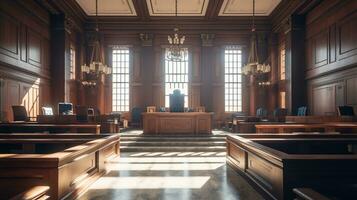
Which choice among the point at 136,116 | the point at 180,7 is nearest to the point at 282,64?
the point at 180,7

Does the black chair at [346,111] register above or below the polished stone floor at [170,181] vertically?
above

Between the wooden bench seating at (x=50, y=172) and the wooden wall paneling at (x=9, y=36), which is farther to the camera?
the wooden wall paneling at (x=9, y=36)

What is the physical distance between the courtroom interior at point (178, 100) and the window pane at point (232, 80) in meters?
0.06

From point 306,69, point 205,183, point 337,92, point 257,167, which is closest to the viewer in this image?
point 257,167

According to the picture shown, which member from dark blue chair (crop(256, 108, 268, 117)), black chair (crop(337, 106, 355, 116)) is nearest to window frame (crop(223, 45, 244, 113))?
dark blue chair (crop(256, 108, 268, 117))

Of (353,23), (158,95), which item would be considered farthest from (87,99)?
(353,23)

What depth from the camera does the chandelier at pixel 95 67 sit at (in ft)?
32.4

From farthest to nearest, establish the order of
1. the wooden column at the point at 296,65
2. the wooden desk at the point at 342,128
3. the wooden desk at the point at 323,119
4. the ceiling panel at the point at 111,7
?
the ceiling panel at the point at 111,7 → the wooden column at the point at 296,65 → the wooden desk at the point at 323,119 → the wooden desk at the point at 342,128

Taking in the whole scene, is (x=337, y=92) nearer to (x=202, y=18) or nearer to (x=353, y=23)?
(x=353, y=23)

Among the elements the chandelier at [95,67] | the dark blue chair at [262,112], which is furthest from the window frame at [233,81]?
the chandelier at [95,67]

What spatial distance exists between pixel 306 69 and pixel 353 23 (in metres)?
3.02

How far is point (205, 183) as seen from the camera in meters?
4.06

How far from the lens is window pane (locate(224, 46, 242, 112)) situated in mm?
14133

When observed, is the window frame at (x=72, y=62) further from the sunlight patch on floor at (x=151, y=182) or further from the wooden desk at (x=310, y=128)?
the sunlight patch on floor at (x=151, y=182)
